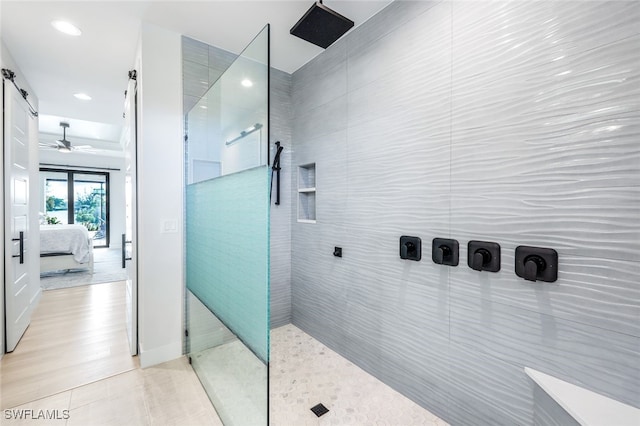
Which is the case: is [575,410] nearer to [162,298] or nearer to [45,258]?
[162,298]

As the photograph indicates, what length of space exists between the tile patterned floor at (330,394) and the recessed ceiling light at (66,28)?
309 cm

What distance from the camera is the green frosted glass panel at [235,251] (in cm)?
118

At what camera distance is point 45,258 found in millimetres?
4504

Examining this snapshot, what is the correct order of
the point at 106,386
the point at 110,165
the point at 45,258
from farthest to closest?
the point at 110,165 < the point at 45,258 < the point at 106,386

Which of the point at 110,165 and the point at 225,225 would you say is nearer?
the point at 225,225

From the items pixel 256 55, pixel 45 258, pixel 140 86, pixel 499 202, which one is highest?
pixel 140 86

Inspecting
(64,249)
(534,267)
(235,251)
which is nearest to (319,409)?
(235,251)

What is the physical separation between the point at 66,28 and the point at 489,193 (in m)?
3.28

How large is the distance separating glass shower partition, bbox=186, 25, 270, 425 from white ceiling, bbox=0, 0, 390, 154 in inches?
24.8

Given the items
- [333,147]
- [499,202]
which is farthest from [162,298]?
[499,202]

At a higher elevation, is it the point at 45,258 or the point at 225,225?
the point at 225,225

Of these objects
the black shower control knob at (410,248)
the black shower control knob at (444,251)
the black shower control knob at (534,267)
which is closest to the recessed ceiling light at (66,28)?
the black shower control knob at (410,248)

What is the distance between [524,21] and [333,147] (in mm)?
1386

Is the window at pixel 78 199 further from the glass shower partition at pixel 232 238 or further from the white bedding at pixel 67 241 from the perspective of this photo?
the glass shower partition at pixel 232 238
